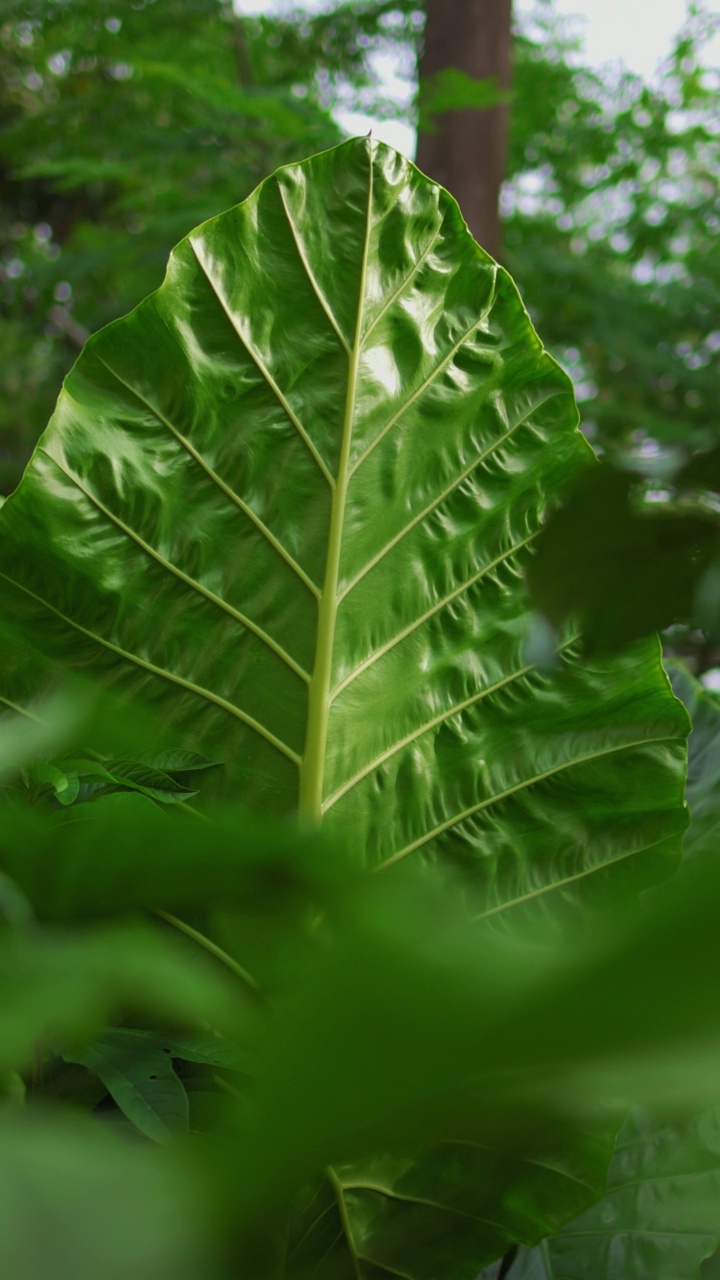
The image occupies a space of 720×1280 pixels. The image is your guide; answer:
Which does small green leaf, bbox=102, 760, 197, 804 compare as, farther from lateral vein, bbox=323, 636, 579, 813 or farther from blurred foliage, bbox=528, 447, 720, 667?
blurred foliage, bbox=528, 447, 720, 667

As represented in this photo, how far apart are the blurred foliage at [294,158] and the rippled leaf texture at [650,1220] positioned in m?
2.65

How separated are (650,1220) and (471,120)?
244cm

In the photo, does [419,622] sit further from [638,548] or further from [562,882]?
[638,548]

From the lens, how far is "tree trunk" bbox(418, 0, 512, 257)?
2.41 m

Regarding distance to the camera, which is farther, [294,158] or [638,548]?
[294,158]

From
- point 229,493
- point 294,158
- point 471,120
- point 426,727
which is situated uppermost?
point 294,158

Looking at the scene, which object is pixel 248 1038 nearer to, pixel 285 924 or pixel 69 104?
pixel 285 924

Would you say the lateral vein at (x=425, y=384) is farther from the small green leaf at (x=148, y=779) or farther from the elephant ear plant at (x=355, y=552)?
the small green leaf at (x=148, y=779)

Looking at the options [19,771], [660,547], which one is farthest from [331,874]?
[19,771]

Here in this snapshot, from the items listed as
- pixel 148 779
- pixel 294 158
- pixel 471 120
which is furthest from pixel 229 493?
pixel 294 158

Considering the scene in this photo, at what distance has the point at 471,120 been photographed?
2416mm

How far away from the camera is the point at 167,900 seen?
0.54 feet

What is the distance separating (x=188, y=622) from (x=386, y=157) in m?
0.25

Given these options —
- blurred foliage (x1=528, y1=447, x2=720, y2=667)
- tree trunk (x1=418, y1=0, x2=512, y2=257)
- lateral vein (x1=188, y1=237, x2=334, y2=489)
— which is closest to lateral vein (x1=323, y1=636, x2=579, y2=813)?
lateral vein (x1=188, y1=237, x2=334, y2=489)
